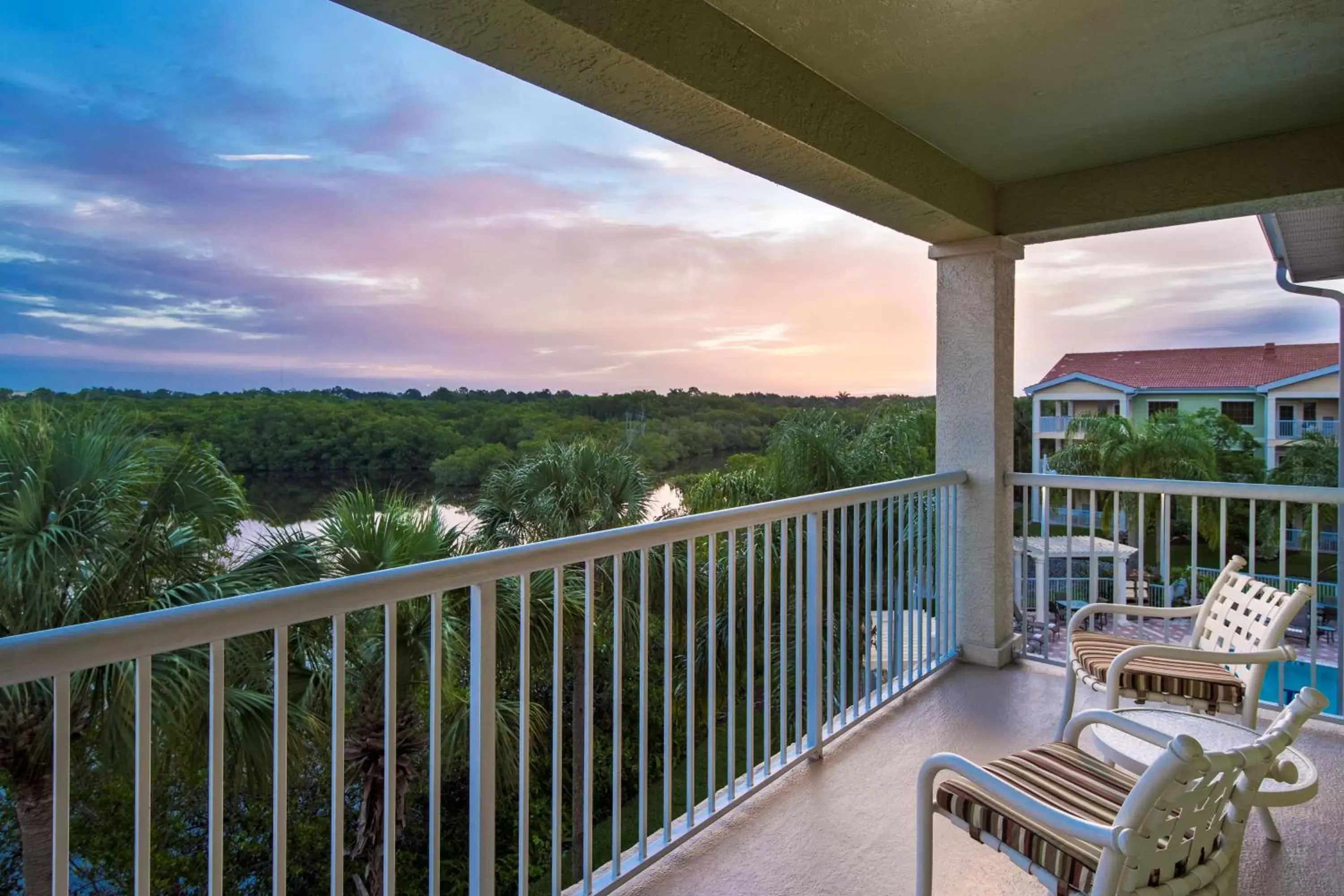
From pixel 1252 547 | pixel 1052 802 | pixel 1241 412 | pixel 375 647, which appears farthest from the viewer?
pixel 1241 412

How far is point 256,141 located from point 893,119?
49.2ft

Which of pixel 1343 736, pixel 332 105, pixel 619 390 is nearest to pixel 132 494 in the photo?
pixel 1343 736

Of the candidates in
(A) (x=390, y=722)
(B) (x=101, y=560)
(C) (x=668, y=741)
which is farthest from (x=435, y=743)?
(B) (x=101, y=560)

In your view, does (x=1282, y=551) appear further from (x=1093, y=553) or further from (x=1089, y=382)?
(x=1089, y=382)

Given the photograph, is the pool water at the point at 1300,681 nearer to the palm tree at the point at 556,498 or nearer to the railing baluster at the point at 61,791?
the railing baluster at the point at 61,791

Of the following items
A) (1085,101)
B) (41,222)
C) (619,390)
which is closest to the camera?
(1085,101)

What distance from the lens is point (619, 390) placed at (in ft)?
51.6

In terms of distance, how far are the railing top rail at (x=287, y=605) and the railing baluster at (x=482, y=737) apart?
0.07 m

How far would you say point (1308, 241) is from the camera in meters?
4.61

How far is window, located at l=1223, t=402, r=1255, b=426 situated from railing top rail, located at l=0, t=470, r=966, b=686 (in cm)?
1030

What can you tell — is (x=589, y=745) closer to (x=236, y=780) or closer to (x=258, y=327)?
(x=236, y=780)

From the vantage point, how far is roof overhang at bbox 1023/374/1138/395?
11.4 metres

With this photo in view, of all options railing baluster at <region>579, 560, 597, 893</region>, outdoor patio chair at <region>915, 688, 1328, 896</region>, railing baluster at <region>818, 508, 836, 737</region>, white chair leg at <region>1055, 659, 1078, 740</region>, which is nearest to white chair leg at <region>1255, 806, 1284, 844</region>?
white chair leg at <region>1055, 659, 1078, 740</region>

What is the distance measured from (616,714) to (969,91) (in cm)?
252
